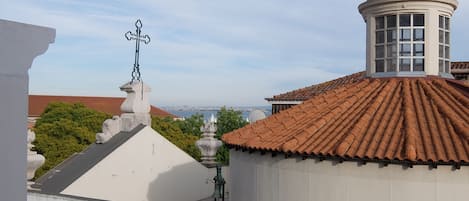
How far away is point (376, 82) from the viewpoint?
46.1 ft

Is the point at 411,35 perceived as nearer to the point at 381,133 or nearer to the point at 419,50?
the point at 419,50

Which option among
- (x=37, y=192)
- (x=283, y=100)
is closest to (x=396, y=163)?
(x=37, y=192)

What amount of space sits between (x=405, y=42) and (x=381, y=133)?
14.9 feet

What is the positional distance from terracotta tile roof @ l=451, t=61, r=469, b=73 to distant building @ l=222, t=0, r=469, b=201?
19.8m

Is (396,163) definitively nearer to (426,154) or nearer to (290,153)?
(426,154)

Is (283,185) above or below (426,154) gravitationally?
below

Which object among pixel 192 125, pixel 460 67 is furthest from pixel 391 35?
pixel 192 125

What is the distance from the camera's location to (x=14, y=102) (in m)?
2.69

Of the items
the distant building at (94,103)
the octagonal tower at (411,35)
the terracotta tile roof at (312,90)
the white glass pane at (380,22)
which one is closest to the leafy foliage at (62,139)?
the terracotta tile roof at (312,90)

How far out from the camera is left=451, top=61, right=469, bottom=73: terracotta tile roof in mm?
32938

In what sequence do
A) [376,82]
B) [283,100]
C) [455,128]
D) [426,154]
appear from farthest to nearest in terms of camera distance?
[283,100] < [376,82] < [455,128] < [426,154]

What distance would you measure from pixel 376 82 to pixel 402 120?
318cm

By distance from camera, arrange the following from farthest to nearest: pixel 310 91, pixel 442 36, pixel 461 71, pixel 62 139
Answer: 1. pixel 62 139
2. pixel 461 71
3. pixel 310 91
4. pixel 442 36

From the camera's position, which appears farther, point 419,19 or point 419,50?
point 419,50
